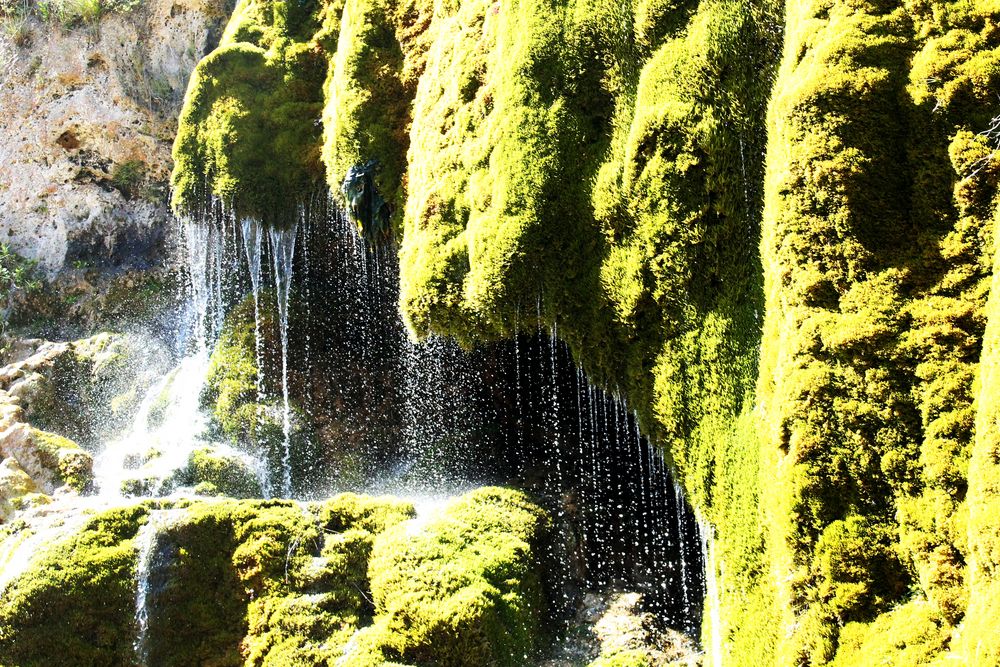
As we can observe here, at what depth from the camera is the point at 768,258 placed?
257 inches

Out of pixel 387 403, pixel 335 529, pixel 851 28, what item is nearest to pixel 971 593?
pixel 851 28

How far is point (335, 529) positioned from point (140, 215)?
9.83 meters

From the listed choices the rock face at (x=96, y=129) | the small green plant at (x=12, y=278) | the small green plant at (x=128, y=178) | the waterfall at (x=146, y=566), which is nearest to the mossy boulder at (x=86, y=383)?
the small green plant at (x=12, y=278)

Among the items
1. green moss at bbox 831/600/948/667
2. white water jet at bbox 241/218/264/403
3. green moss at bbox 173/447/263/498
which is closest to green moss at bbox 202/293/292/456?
white water jet at bbox 241/218/264/403

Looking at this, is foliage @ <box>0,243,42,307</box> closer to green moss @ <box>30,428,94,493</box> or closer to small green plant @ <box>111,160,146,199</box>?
small green plant @ <box>111,160,146,199</box>

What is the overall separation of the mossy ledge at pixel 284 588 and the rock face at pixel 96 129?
28.5 feet

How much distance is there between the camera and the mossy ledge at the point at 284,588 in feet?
25.8

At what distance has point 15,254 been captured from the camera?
16.2 m

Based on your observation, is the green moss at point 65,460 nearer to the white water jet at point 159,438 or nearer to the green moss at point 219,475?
the white water jet at point 159,438

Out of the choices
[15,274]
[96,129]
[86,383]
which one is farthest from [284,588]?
[96,129]

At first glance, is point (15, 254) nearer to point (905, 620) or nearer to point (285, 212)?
point (285, 212)

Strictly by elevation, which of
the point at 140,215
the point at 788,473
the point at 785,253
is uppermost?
the point at 140,215

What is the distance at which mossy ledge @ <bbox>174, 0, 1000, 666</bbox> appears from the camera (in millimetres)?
5328

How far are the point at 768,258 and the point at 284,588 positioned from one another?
5.23 meters
